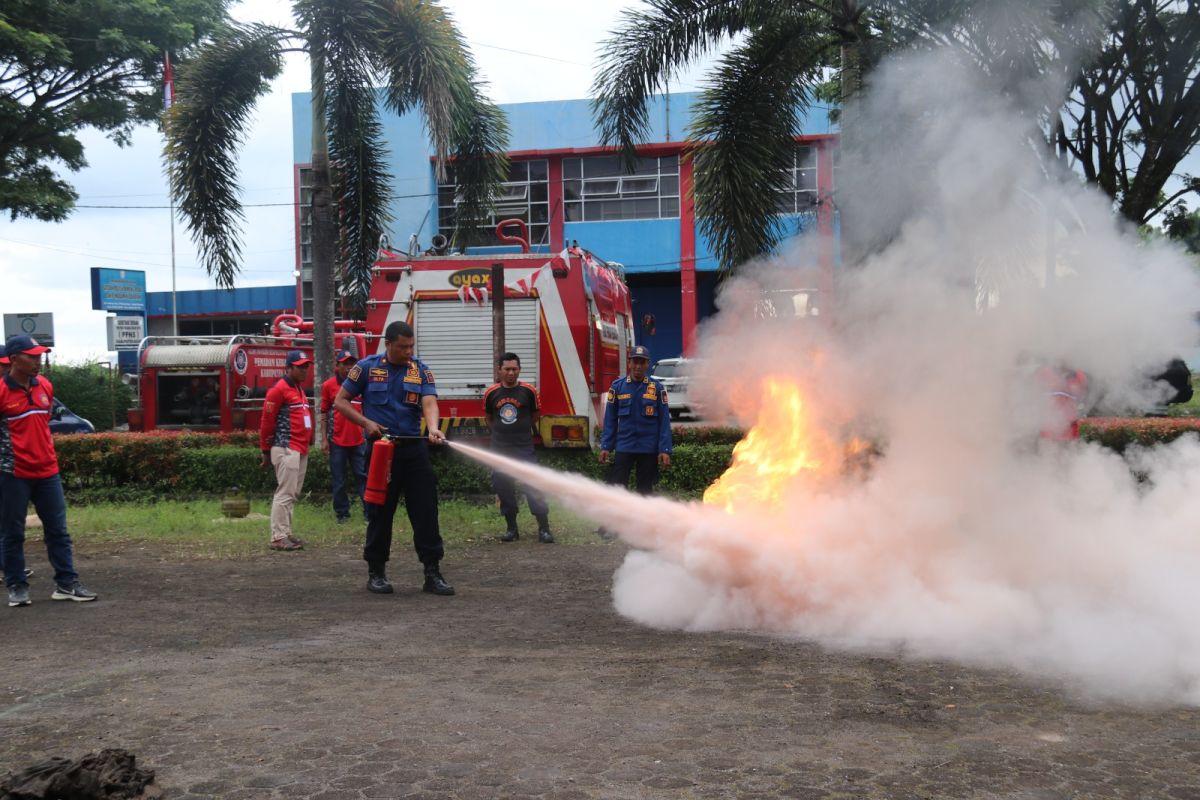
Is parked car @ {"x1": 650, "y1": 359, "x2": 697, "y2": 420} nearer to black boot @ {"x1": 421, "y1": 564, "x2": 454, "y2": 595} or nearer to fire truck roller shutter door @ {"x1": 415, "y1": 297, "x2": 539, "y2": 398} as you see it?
fire truck roller shutter door @ {"x1": 415, "y1": 297, "x2": 539, "y2": 398}

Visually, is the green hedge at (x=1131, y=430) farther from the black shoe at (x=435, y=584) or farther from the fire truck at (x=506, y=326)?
the black shoe at (x=435, y=584)

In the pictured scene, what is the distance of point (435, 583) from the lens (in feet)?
25.9

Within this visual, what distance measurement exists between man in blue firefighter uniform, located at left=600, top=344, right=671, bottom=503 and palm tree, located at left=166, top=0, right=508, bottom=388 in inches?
164

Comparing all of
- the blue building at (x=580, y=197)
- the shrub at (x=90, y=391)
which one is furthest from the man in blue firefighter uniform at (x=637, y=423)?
the shrub at (x=90, y=391)

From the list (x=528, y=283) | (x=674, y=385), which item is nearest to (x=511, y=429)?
(x=528, y=283)

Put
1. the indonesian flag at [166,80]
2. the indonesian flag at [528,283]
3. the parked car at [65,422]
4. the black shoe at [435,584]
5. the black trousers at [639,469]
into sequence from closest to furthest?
1. the black shoe at [435,584]
2. the black trousers at [639,469]
3. the indonesian flag at [528,283]
4. the indonesian flag at [166,80]
5. the parked car at [65,422]

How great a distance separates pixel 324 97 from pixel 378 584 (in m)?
8.09

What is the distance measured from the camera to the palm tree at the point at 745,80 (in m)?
11.6

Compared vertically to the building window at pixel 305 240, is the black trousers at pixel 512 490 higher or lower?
lower

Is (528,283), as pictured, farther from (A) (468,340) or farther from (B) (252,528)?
(B) (252,528)

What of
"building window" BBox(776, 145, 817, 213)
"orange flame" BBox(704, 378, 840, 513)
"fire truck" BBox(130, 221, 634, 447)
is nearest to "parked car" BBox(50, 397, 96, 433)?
"fire truck" BBox(130, 221, 634, 447)

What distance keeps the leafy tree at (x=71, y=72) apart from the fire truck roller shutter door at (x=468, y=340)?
10.8 meters

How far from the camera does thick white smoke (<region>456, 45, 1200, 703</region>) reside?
6.50 m

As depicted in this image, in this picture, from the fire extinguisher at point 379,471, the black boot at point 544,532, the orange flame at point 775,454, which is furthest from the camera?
the black boot at point 544,532
